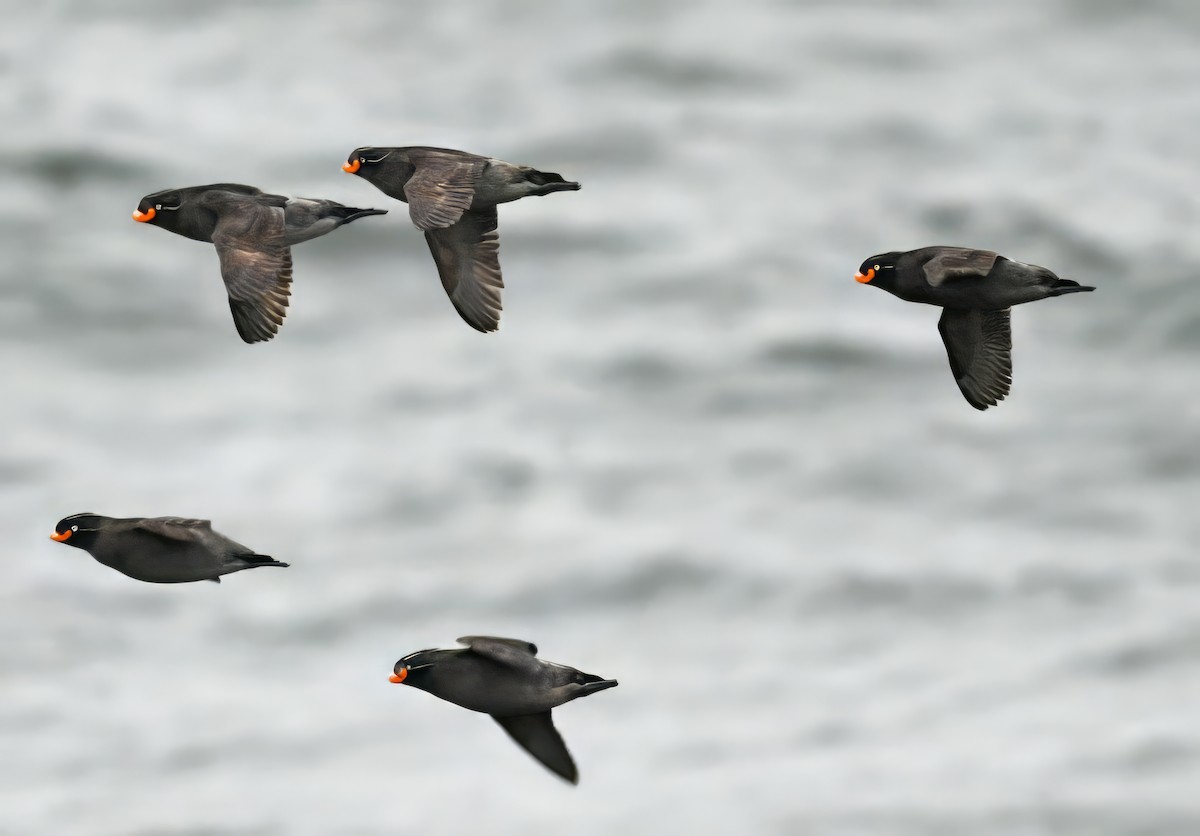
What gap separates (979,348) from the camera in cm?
2155

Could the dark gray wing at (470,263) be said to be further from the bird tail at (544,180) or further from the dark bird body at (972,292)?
the dark bird body at (972,292)

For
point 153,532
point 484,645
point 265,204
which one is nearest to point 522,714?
point 484,645

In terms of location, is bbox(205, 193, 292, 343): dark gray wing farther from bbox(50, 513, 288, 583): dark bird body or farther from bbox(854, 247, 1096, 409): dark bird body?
bbox(854, 247, 1096, 409): dark bird body

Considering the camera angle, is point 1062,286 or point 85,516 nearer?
point 1062,286

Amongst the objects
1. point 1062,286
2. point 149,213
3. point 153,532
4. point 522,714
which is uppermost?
point 149,213

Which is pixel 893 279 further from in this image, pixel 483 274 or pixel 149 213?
pixel 149 213

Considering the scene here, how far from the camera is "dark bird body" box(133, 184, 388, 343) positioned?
19.0 meters

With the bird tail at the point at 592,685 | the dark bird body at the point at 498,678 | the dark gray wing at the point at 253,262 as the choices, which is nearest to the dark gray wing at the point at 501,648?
the dark bird body at the point at 498,678

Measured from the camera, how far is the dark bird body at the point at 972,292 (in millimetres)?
20094

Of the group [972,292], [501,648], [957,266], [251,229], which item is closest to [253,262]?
[251,229]

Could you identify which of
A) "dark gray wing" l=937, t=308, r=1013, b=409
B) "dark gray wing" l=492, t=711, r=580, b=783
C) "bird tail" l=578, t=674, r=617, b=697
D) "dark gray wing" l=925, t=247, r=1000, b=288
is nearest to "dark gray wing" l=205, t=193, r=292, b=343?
"bird tail" l=578, t=674, r=617, b=697

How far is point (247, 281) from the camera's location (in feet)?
62.7

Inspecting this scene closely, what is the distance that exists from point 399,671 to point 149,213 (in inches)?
Answer: 213

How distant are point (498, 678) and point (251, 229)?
530 centimetres
